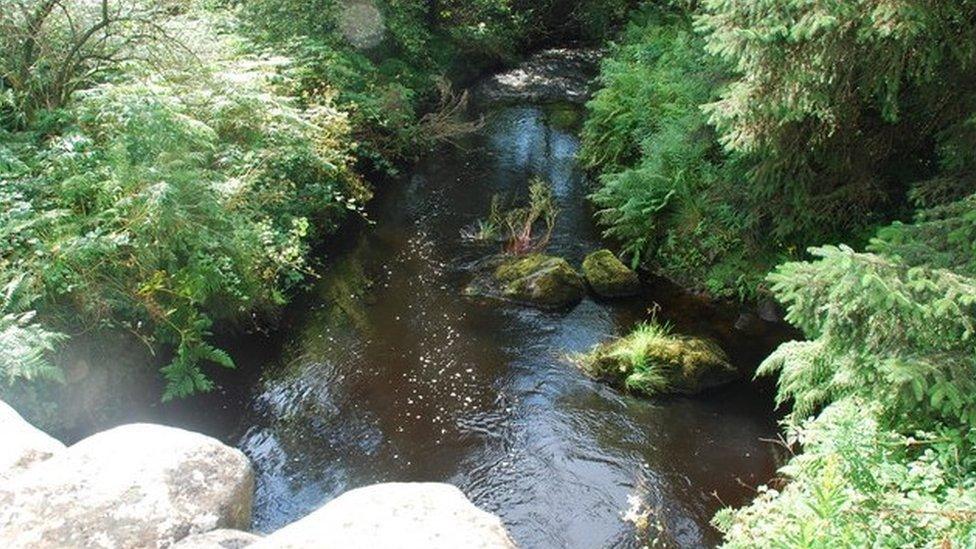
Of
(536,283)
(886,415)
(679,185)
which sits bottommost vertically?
(536,283)

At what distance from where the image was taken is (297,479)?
22.6 ft

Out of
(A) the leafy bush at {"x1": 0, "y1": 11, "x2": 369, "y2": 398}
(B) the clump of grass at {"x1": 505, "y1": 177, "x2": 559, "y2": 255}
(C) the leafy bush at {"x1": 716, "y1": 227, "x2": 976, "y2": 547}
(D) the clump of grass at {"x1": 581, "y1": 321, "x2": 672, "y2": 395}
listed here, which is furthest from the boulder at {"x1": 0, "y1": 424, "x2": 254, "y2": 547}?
(B) the clump of grass at {"x1": 505, "y1": 177, "x2": 559, "y2": 255}

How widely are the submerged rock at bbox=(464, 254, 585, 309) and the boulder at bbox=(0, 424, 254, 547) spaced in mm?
5669

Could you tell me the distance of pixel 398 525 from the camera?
3781 mm

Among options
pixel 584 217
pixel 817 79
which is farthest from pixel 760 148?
pixel 584 217

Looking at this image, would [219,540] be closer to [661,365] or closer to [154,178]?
[154,178]

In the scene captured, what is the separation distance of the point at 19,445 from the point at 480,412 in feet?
14.2

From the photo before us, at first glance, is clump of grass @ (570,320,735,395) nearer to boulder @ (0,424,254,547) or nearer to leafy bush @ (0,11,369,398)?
leafy bush @ (0,11,369,398)

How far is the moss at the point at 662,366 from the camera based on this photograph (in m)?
8.22

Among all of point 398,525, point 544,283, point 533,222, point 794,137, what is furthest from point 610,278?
point 398,525

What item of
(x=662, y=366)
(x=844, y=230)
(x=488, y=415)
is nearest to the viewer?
(x=488, y=415)

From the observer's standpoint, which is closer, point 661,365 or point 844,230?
point 661,365

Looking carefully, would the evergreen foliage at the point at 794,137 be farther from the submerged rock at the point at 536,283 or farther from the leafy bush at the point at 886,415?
the leafy bush at the point at 886,415

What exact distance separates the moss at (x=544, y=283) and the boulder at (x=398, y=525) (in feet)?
19.9
